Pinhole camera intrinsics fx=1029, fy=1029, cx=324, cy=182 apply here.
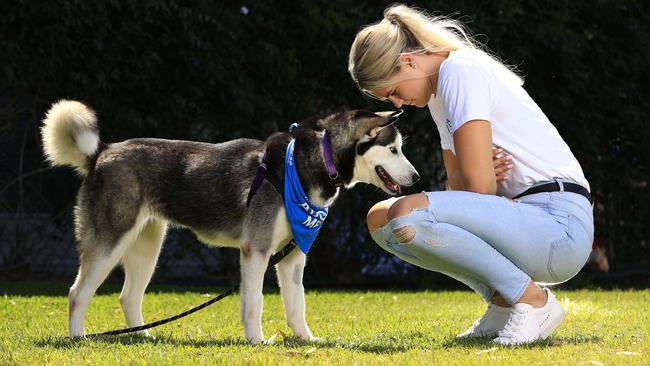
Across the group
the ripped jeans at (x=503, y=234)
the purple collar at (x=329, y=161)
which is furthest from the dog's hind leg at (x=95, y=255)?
the ripped jeans at (x=503, y=234)

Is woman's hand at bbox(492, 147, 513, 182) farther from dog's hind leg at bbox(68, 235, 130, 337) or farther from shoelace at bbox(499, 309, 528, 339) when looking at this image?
dog's hind leg at bbox(68, 235, 130, 337)

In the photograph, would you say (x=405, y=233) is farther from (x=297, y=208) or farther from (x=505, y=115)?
(x=297, y=208)

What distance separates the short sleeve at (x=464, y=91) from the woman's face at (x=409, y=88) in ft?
0.68

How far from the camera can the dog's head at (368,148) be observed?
5.01 metres

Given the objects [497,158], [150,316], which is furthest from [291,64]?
[497,158]

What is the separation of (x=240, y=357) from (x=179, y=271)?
5342mm

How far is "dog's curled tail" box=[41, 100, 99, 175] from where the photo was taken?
520 centimetres

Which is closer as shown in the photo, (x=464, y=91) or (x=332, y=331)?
(x=464, y=91)

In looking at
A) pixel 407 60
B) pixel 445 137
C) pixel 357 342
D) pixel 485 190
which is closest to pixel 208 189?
pixel 357 342

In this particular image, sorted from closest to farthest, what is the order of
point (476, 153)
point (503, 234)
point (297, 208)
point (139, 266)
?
point (476, 153)
point (503, 234)
point (297, 208)
point (139, 266)

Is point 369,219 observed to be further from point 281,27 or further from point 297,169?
point 281,27

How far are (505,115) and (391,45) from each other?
0.57 m

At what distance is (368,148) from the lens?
16.5ft

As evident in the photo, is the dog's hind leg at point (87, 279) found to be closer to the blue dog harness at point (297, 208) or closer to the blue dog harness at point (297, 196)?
the blue dog harness at point (297, 196)
